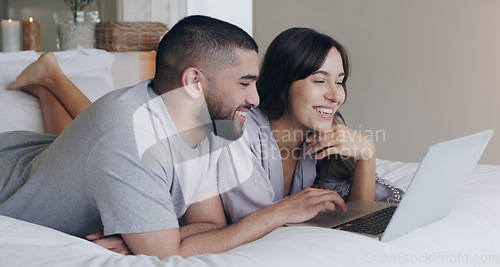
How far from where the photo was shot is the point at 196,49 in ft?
3.68

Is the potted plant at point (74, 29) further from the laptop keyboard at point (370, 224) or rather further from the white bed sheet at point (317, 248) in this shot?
the laptop keyboard at point (370, 224)

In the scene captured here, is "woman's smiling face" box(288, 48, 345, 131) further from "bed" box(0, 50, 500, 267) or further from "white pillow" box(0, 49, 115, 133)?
"white pillow" box(0, 49, 115, 133)

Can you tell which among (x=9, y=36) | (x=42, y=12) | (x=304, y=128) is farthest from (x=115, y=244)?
(x=42, y=12)

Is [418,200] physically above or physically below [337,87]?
below

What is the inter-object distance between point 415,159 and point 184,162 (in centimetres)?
219

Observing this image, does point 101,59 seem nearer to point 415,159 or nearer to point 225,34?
point 225,34

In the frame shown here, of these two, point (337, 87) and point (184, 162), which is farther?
point (337, 87)

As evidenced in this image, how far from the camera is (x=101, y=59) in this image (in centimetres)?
217

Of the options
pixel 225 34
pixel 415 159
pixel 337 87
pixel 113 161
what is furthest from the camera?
pixel 415 159

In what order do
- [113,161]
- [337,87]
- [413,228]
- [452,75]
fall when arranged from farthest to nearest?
[452,75] → [337,87] → [413,228] → [113,161]

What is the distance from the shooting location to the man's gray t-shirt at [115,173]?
91cm

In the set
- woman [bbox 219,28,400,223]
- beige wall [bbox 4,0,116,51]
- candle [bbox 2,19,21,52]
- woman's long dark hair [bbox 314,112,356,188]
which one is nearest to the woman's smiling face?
woman [bbox 219,28,400,223]

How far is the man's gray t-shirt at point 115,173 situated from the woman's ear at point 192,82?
0.22 ft

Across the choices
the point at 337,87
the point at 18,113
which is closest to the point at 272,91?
the point at 337,87
